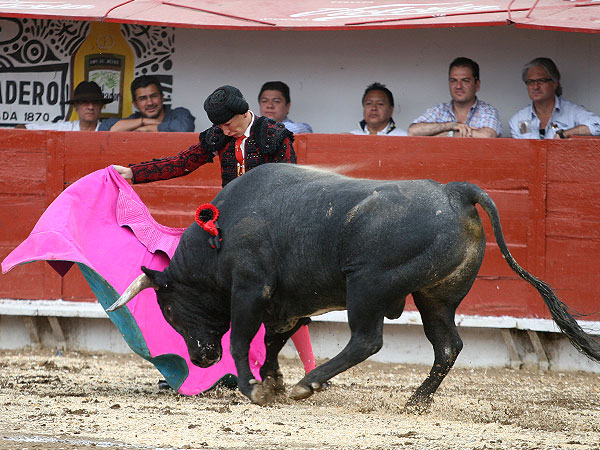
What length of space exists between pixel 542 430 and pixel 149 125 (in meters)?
4.39

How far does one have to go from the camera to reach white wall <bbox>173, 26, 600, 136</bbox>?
7.74 metres

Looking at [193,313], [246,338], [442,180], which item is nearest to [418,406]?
[246,338]

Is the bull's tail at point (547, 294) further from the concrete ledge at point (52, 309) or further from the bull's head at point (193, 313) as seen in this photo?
the concrete ledge at point (52, 309)

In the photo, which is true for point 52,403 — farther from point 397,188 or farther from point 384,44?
point 384,44

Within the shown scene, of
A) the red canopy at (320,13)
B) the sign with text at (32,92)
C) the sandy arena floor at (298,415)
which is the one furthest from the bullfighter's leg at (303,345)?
the sign with text at (32,92)

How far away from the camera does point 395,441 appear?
12.8 feet

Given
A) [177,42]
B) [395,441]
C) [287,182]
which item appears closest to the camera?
[395,441]

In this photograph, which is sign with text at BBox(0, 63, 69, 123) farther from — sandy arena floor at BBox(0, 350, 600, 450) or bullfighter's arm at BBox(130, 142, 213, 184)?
bullfighter's arm at BBox(130, 142, 213, 184)

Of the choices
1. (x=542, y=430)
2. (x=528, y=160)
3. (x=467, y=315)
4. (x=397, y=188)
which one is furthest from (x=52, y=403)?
(x=528, y=160)

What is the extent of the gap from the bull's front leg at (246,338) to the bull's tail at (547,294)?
1085 mm

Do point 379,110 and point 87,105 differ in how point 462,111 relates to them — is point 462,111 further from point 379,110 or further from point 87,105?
point 87,105

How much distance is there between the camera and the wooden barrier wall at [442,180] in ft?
21.2

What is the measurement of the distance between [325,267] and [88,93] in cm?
425

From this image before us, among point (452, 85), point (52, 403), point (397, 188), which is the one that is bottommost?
point (52, 403)
